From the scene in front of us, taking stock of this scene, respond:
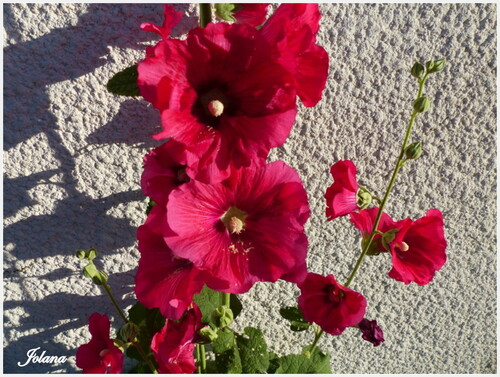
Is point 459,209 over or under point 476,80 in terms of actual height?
under

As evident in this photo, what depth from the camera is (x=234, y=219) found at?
0.50 m

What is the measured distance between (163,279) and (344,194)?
0.93ft

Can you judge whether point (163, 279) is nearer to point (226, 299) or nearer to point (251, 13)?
point (226, 299)

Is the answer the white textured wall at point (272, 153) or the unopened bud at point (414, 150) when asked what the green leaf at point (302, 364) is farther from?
the unopened bud at point (414, 150)

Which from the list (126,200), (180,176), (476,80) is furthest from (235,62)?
(476,80)

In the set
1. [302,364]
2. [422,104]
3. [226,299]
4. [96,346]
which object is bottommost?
[302,364]

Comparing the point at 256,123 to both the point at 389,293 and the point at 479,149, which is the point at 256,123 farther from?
the point at 389,293

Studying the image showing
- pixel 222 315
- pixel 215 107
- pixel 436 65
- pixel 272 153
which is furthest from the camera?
pixel 272 153

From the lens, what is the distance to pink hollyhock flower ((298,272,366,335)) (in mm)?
602

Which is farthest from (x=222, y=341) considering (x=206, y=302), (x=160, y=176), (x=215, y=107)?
(x=215, y=107)

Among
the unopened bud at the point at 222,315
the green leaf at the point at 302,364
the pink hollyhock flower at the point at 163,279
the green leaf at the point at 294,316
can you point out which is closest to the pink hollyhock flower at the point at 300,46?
the pink hollyhock flower at the point at 163,279

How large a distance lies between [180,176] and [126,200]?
0.25 metres

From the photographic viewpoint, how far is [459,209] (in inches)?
33.8

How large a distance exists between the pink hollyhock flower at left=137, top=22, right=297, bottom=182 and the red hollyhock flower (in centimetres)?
31
